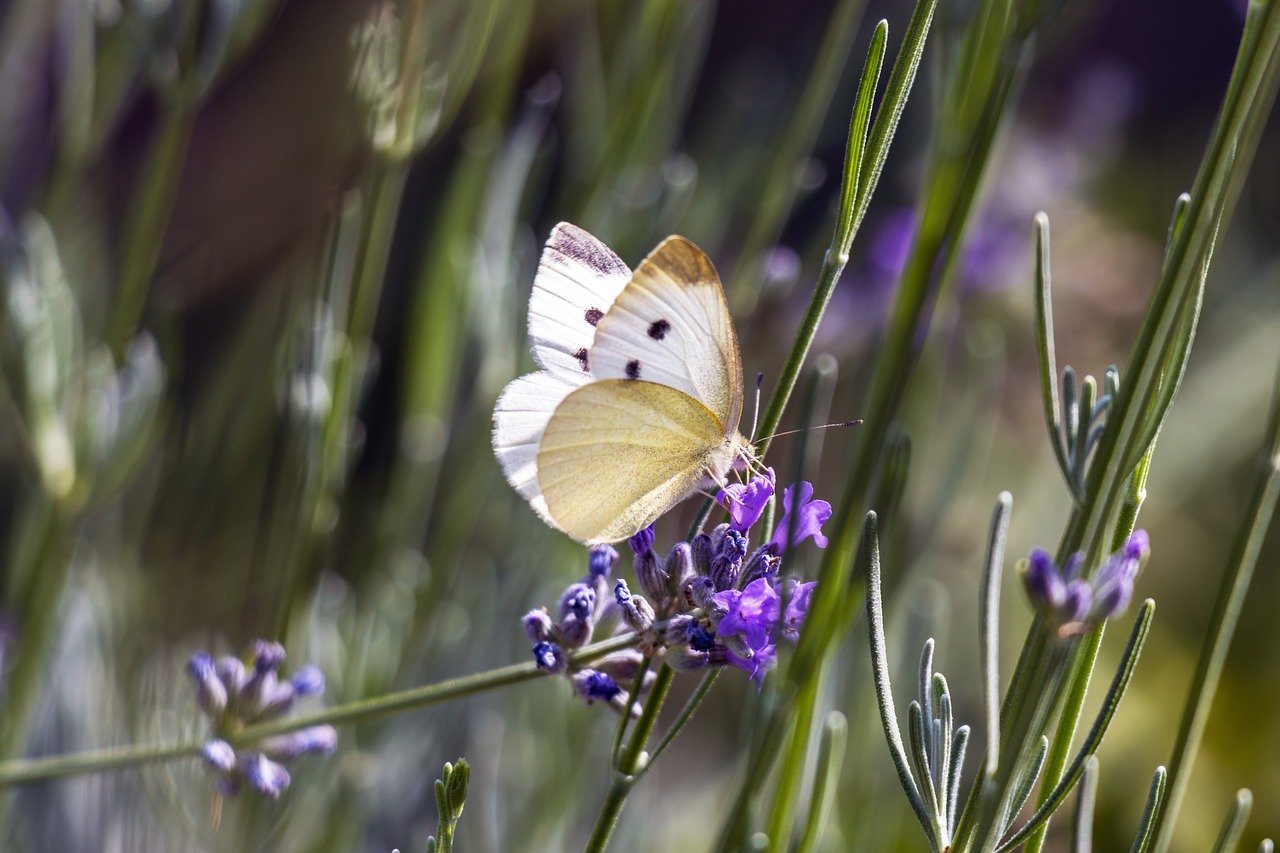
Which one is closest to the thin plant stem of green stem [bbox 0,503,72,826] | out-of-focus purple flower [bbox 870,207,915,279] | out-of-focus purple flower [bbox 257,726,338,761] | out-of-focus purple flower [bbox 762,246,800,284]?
out-of-focus purple flower [bbox 257,726,338,761]

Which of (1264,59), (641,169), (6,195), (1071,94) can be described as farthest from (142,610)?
(1071,94)

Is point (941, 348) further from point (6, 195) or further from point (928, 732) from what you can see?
point (6, 195)

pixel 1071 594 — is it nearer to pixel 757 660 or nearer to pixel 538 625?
pixel 757 660

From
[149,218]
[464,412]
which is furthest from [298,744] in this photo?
[464,412]

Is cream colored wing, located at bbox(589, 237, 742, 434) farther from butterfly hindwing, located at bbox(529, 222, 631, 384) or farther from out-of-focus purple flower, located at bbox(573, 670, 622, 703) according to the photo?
out-of-focus purple flower, located at bbox(573, 670, 622, 703)

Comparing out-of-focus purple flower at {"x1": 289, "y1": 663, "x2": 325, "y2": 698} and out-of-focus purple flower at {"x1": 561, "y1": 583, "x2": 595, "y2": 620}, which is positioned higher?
out-of-focus purple flower at {"x1": 561, "y1": 583, "x2": 595, "y2": 620}
